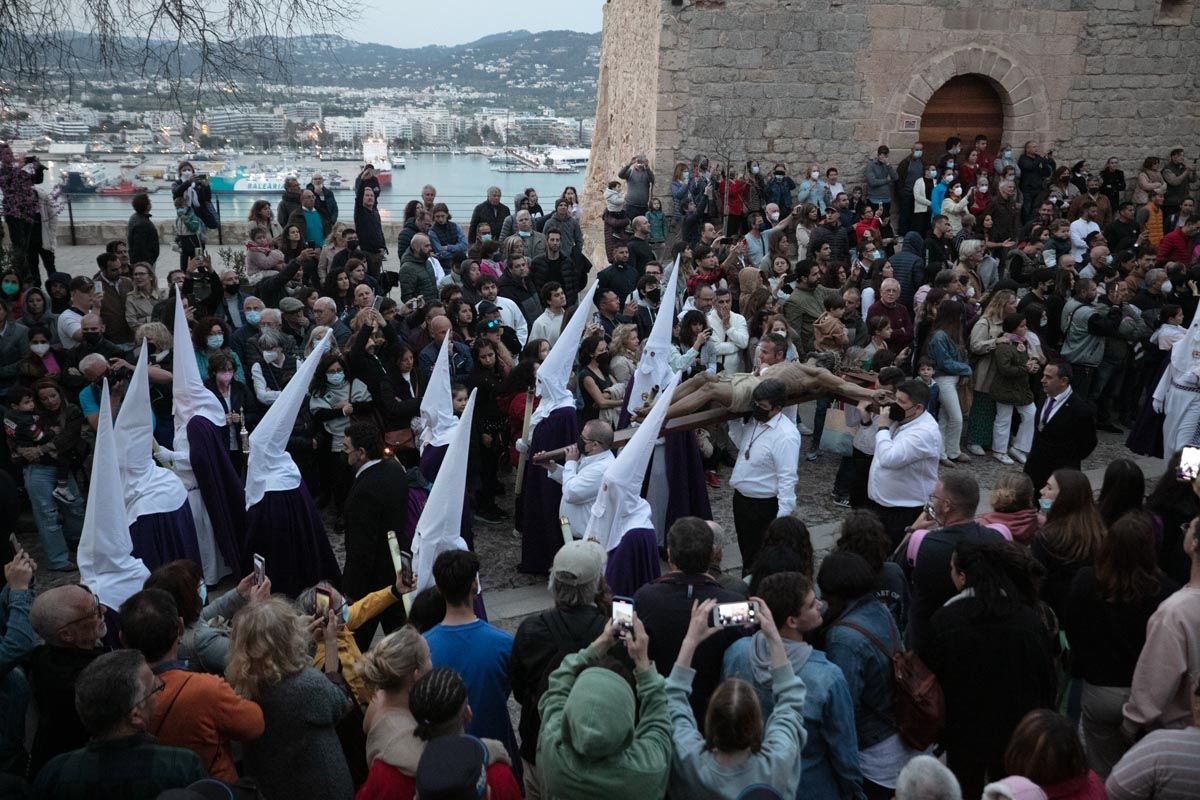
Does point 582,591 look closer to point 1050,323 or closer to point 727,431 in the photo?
point 727,431

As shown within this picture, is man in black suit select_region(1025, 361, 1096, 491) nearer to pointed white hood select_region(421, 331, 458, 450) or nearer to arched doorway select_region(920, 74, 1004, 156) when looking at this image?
pointed white hood select_region(421, 331, 458, 450)

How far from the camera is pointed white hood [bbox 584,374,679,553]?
5.54m

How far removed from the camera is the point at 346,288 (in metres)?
9.47

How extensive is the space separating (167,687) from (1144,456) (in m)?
9.17

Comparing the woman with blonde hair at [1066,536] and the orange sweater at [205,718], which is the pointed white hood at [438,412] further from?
the woman with blonde hair at [1066,536]

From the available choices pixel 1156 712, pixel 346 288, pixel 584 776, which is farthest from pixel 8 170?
pixel 1156 712

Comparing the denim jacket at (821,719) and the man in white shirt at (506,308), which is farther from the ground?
the man in white shirt at (506,308)

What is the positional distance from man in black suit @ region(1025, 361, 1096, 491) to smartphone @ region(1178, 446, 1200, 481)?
6.63ft

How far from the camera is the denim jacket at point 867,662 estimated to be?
13.0 feet

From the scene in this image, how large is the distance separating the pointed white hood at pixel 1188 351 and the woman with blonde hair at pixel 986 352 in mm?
1344

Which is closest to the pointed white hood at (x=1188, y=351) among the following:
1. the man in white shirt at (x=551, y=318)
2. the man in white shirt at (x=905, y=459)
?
the man in white shirt at (x=905, y=459)

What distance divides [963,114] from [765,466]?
42.5 feet

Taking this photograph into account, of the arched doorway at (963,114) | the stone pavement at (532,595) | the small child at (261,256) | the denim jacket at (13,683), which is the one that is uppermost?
the arched doorway at (963,114)

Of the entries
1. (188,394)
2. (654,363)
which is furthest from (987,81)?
(188,394)
